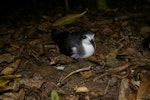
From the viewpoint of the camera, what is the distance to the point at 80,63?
129 inches

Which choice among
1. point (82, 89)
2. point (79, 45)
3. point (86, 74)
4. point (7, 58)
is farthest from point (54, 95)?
point (7, 58)

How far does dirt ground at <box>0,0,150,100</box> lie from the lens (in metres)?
2.76

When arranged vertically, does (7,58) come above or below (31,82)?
above

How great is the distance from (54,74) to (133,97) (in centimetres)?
88

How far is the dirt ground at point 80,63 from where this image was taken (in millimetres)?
2764

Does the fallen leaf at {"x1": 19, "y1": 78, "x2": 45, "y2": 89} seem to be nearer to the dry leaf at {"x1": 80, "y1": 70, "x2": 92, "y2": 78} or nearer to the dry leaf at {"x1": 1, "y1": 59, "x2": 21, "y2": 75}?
the dry leaf at {"x1": 1, "y1": 59, "x2": 21, "y2": 75}

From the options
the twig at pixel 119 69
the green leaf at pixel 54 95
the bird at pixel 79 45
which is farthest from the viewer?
the bird at pixel 79 45

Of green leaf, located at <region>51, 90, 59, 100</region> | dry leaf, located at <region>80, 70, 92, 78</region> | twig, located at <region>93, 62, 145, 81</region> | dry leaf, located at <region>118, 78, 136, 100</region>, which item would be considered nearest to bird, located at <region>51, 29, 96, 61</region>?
dry leaf, located at <region>80, 70, 92, 78</region>

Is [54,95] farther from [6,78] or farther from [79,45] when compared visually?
[79,45]

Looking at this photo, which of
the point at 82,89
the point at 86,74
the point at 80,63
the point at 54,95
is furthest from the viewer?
the point at 80,63

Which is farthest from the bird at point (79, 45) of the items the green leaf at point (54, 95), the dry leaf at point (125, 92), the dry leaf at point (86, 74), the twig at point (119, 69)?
the green leaf at point (54, 95)

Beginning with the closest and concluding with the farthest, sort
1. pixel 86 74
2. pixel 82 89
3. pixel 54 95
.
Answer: pixel 54 95
pixel 82 89
pixel 86 74

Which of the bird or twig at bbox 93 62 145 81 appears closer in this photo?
twig at bbox 93 62 145 81

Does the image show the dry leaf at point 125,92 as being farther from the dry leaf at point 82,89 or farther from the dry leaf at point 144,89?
the dry leaf at point 82,89
